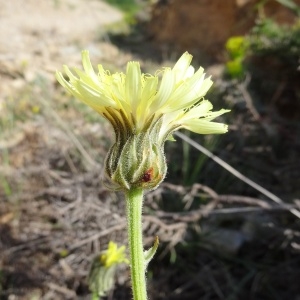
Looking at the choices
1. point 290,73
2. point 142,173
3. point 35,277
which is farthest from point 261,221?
point 142,173

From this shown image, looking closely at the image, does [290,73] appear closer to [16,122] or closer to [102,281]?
[16,122]

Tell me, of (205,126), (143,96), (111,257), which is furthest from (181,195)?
(143,96)

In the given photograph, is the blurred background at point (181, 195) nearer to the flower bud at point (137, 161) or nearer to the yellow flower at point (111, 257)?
the yellow flower at point (111, 257)

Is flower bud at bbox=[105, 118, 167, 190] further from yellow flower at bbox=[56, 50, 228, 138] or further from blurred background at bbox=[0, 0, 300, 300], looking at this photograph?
blurred background at bbox=[0, 0, 300, 300]

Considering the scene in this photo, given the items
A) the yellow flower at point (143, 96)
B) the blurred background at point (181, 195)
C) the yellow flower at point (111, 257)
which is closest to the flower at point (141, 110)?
the yellow flower at point (143, 96)

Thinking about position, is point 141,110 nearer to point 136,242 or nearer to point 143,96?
point 143,96

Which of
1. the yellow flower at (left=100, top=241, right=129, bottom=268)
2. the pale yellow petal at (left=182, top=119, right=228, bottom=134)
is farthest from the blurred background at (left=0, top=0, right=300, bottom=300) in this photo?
the pale yellow petal at (left=182, top=119, right=228, bottom=134)
